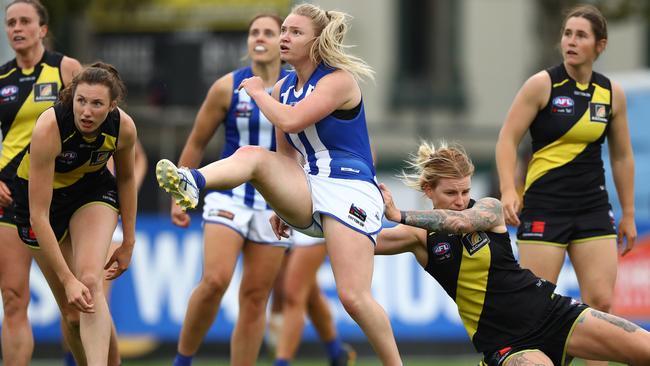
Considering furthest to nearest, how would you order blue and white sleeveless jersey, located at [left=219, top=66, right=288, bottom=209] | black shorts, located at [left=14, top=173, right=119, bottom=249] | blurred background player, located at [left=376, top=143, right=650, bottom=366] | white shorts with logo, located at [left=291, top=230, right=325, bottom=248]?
white shorts with logo, located at [left=291, top=230, right=325, bottom=248] → blue and white sleeveless jersey, located at [left=219, top=66, right=288, bottom=209] → black shorts, located at [left=14, top=173, right=119, bottom=249] → blurred background player, located at [left=376, top=143, right=650, bottom=366]

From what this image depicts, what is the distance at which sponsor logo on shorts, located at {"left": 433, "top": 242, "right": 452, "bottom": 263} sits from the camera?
644cm

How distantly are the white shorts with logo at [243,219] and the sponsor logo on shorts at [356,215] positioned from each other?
1.45 metres

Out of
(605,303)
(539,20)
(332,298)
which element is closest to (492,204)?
(605,303)

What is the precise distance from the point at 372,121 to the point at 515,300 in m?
13.5

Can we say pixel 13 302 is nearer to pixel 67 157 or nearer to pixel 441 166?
pixel 67 157

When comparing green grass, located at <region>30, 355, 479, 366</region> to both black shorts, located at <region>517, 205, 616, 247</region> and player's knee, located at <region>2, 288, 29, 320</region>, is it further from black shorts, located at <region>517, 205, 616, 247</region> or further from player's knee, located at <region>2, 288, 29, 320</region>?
player's knee, located at <region>2, 288, 29, 320</region>

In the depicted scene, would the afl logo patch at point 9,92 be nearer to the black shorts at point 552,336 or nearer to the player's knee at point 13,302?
the player's knee at point 13,302

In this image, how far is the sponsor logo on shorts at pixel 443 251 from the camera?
644 centimetres

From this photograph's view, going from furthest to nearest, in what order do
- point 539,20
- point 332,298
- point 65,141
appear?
point 539,20, point 332,298, point 65,141

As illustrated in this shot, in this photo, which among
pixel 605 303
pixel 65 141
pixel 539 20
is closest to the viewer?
pixel 65 141

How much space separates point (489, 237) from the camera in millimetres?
6473

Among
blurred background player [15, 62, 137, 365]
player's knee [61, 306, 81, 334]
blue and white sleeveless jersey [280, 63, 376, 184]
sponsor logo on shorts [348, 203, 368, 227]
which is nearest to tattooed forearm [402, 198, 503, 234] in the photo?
sponsor logo on shorts [348, 203, 368, 227]

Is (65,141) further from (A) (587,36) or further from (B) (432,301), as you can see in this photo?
(B) (432,301)

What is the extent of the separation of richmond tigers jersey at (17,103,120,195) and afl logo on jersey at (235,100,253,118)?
1.29m
